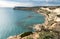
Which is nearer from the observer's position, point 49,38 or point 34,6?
point 49,38

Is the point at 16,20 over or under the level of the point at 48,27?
over

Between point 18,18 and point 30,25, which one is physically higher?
point 18,18

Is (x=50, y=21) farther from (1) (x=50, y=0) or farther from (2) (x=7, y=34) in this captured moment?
(2) (x=7, y=34)

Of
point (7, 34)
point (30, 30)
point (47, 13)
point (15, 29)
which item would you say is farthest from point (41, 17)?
point (7, 34)

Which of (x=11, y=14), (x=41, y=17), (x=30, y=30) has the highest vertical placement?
(x=11, y=14)
